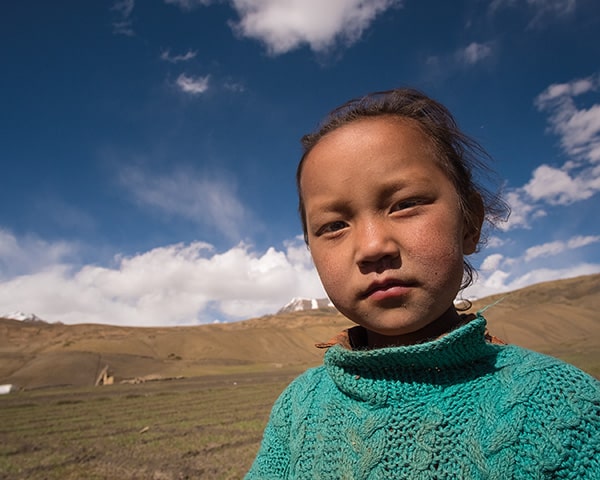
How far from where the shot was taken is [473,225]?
1.36 m

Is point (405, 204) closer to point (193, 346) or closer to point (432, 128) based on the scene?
point (432, 128)

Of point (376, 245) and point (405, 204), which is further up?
point (405, 204)

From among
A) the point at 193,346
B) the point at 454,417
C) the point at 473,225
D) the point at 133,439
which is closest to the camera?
the point at 454,417

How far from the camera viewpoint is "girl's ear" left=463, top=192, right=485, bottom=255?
1333 mm

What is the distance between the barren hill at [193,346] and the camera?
4922 centimetres

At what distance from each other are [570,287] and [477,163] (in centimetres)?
13943

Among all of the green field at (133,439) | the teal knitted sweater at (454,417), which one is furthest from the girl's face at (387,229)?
the green field at (133,439)

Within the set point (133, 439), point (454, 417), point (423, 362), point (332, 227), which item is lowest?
point (133, 439)

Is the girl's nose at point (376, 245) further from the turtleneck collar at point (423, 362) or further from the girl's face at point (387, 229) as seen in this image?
the turtleneck collar at point (423, 362)

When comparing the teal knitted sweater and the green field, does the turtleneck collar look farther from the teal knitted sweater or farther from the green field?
the green field

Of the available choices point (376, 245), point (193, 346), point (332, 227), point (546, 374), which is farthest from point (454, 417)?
point (193, 346)

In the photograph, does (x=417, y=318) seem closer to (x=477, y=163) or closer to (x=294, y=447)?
(x=294, y=447)

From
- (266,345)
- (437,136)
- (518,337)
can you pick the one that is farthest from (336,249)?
(266,345)

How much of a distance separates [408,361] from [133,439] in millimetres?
14948
